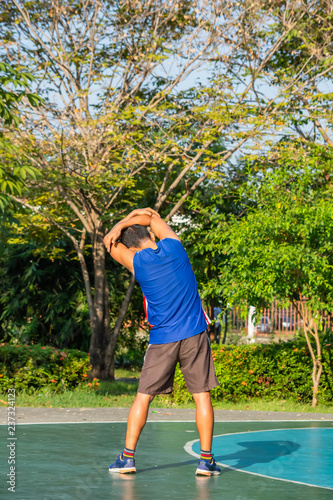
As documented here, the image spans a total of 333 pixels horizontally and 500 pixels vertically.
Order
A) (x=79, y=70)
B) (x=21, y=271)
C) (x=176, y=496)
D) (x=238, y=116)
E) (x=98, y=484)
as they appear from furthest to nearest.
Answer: (x=21, y=271) → (x=79, y=70) → (x=238, y=116) → (x=98, y=484) → (x=176, y=496)

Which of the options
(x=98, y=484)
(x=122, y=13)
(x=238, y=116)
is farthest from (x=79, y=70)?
(x=98, y=484)

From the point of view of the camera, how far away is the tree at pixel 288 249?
11.2 m

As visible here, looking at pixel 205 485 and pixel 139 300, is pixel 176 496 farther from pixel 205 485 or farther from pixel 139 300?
pixel 139 300

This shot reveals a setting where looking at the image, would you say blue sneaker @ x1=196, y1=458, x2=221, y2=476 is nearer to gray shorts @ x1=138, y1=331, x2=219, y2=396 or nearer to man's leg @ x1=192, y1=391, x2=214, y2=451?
man's leg @ x1=192, y1=391, x2=214, y2=451

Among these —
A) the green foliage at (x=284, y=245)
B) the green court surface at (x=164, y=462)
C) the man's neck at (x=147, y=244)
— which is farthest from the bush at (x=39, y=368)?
the man's neck at (x=147, y=244)

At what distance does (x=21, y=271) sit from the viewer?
18.4m

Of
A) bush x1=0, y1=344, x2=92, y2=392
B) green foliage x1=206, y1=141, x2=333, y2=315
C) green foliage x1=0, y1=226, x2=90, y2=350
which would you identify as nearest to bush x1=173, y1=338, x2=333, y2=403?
green foliage x1=206, y1=141, x2=333, y2=315

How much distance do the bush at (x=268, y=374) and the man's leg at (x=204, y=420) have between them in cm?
714

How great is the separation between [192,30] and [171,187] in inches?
131

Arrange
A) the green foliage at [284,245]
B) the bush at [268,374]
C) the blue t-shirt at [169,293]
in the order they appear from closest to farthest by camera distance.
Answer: the blue t-shirt at [169,293]
the green foliage at [284,245]
the bush at [268,374]

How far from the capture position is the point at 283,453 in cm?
682

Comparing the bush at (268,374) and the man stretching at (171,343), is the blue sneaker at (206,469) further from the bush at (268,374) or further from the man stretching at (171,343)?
the bush at (268,374)

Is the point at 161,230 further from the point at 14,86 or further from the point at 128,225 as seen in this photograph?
the point at 14,86

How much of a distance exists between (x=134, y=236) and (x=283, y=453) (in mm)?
2707
